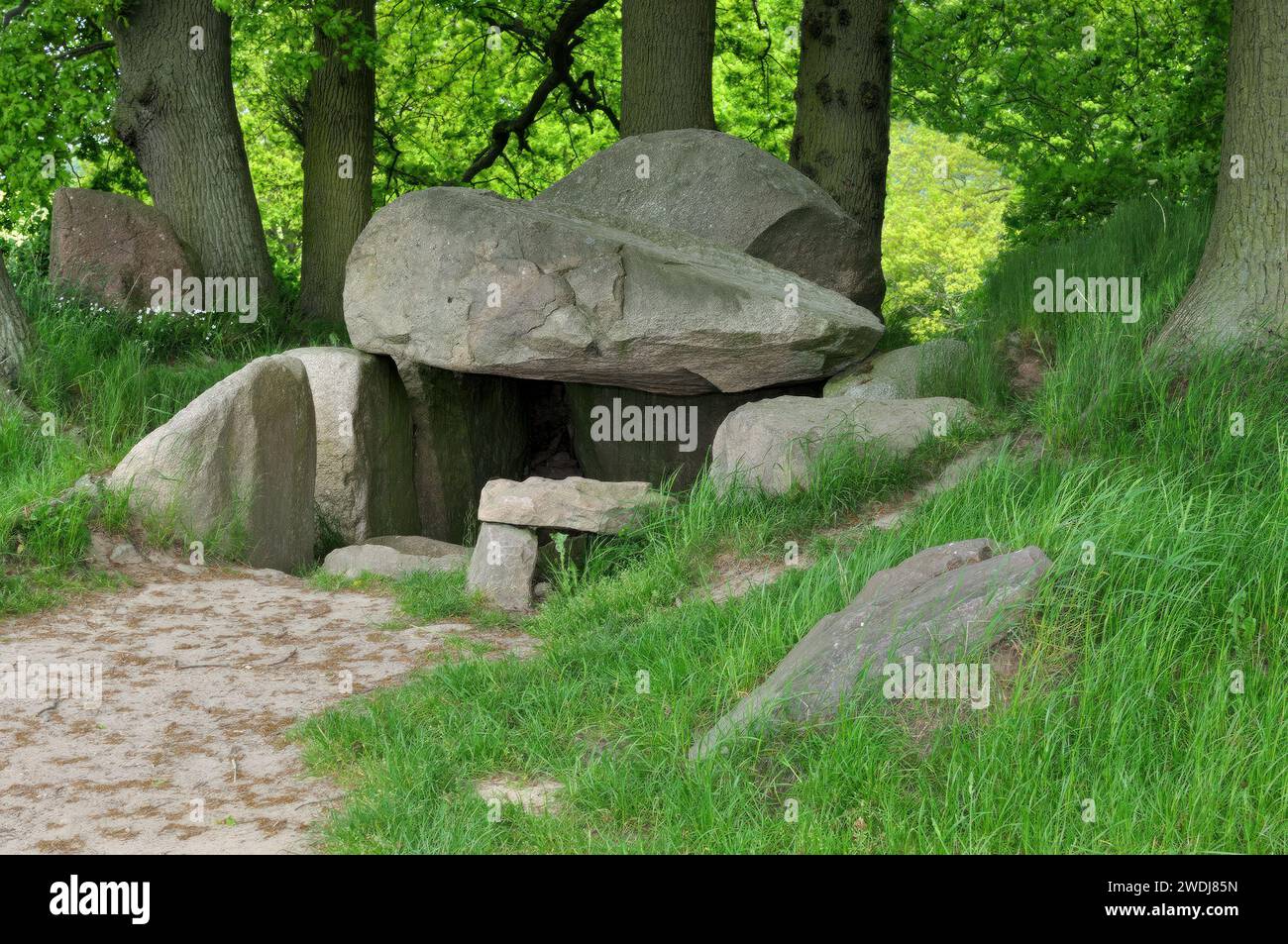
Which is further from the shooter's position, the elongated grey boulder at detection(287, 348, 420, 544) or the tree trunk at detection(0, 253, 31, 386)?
the elongated grey boulder at detection(287, 348, 420, 544)

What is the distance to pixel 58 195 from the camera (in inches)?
403

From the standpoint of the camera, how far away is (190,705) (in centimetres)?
548

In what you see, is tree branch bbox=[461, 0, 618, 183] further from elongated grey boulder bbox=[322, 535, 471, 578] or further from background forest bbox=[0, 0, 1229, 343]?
Answer: elongated grey boulder bbox=[322, 535, 471, 578]

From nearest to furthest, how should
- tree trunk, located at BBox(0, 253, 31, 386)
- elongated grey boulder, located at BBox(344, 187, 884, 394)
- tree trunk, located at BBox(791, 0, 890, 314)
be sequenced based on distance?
tree trunk, located at BBox(0, 253, 31, 386) < elongated grey boulder, located at BBox(344, 187, 884, 394) < tree trunk, located at BBox(791, 0, 890, 314)

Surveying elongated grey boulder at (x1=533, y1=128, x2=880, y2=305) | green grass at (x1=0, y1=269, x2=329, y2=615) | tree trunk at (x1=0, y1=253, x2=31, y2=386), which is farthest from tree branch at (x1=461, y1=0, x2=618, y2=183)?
tree trunk at (x1=0, y1=253, x2=31, y2=386)

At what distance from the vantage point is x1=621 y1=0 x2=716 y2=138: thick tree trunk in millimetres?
11672

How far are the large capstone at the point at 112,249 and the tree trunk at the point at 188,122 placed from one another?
1.87ft

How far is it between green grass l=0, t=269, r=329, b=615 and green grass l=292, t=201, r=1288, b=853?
2.71 meters

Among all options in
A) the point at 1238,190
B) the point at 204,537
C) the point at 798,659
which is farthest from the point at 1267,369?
the point at 204,537

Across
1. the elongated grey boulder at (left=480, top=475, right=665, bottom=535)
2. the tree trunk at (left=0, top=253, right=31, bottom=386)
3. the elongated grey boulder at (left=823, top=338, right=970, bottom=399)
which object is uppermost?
the tree trunk at (left=0, top=253, right=31, bottom=386)

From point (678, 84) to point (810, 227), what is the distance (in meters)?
2.49

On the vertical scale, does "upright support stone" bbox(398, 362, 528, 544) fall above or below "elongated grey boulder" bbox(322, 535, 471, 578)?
above

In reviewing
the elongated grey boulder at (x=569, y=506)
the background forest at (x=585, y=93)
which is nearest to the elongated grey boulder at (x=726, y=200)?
the background forest at (x=585, y=93)

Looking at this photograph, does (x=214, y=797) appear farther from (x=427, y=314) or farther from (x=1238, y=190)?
(x=1238, y=190)
